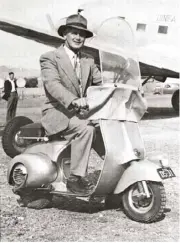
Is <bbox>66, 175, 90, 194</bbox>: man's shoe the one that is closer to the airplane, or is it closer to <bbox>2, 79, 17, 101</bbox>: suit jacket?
<bbox>2, 79, 17, 101</bbox>: suit jacket

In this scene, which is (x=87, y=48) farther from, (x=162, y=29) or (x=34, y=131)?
(x=34, y=131)

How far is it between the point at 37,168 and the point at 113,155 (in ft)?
2.37

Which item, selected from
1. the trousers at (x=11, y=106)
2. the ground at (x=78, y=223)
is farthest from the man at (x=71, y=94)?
the trousers at (x=11, y=106)

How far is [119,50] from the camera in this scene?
422cm

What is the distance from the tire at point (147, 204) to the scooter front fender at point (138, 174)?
3.3 inches

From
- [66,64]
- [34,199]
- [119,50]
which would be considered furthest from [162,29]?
[34,199]

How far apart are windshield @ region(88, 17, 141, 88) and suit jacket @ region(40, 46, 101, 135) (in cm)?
31

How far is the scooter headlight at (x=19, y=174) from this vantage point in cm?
412

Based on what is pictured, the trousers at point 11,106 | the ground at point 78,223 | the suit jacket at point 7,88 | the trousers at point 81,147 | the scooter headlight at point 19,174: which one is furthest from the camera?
the suit jacket at point 7,88

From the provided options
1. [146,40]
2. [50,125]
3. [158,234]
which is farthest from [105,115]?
[146,40]

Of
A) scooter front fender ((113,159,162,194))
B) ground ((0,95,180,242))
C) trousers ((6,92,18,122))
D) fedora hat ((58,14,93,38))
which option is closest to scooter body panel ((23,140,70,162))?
ground ((0,95,180,242))

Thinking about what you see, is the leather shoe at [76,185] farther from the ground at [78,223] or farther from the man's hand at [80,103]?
the man's hand at [80,103]

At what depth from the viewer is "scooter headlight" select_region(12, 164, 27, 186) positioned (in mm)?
4121

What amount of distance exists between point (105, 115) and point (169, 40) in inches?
469
